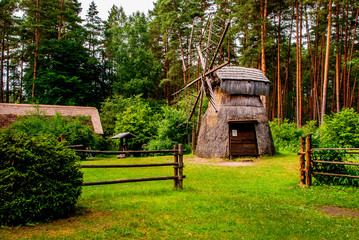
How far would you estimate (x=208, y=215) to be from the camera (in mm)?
5484

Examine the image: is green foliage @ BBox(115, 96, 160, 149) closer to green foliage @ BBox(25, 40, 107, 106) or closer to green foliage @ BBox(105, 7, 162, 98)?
green foliage @ BBox(105, 7, 162, 98)

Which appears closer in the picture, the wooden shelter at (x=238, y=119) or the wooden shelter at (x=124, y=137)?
the wooden shelter at (x=238, y=119)

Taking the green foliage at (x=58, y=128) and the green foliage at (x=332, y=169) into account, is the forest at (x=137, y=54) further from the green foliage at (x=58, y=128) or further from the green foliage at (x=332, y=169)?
the green foliage at (x=332, y=169)

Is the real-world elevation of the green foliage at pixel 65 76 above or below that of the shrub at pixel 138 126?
above

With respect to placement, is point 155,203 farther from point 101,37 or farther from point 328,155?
point 101,37

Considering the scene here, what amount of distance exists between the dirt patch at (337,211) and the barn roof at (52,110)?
24632 mm

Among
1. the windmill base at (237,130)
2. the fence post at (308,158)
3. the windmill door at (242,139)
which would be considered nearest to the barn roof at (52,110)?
the windmill base at (237,130)

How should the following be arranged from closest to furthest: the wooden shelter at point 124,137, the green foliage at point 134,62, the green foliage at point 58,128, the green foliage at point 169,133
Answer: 1. the green foliage at point 58,128
2. the wooden shelter at point 124,137
3. the green foliage at point 169,133
4. the green foliage at point 134,62

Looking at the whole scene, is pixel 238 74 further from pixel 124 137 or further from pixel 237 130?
pixel 124 137

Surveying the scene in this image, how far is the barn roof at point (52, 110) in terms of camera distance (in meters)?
26.2

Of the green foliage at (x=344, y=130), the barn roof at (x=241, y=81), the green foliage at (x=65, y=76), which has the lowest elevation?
the green foliage at (x=344, y=130)

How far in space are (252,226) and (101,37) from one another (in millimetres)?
48236

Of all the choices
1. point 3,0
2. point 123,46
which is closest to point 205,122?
point 123,46

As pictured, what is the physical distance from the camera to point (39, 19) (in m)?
33.1
